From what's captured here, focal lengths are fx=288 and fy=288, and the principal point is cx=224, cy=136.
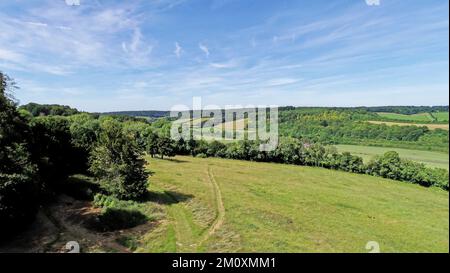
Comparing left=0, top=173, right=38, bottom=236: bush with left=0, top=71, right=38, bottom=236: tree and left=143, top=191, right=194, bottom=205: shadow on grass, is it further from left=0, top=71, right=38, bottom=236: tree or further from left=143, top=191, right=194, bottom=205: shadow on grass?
left=143, top=191, right=194, bottom=205: shadow on grass

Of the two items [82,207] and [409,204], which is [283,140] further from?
[82,207]

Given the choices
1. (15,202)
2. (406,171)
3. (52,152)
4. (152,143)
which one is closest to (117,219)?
(15,202)

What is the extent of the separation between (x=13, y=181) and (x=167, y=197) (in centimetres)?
1377

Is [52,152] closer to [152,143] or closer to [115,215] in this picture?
[115,215]

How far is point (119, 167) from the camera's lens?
87.0 ft

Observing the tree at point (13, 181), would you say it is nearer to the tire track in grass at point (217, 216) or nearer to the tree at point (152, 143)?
the tire track in grass at point (217, 216)

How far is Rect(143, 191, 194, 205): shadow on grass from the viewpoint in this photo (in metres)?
27.7

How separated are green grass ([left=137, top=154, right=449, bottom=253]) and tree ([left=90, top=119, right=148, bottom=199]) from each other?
387 centimetres

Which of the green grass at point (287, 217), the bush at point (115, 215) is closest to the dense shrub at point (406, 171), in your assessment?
the green grass at point (287, 217)

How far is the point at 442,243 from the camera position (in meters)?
21.1

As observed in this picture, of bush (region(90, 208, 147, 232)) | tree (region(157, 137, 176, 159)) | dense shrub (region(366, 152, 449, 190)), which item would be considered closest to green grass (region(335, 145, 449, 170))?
dense shrub (region(366, 152, 449, 190))

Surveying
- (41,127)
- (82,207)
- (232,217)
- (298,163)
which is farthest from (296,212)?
(298,163)

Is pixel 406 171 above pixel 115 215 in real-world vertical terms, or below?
below

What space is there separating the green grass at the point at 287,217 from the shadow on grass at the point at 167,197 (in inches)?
8.6
